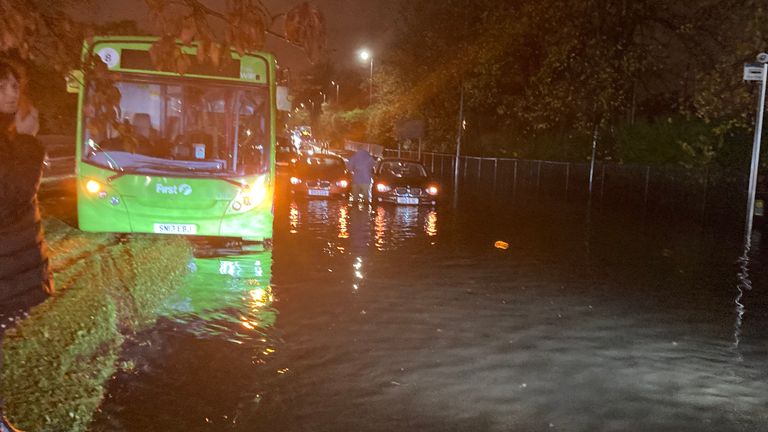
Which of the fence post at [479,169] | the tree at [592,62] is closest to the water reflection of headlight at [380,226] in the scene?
the tree at [592,62]

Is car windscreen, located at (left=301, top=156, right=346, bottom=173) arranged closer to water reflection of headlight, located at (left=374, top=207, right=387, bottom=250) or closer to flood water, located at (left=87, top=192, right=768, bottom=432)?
water reflection of headlight, located at (left=374, top=207, right=387, bottom=250)

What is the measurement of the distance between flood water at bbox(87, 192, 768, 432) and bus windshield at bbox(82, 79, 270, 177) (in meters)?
1.62

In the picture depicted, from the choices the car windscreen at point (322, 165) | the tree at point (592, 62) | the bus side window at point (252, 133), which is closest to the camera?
the bus side window at point (252, 133)

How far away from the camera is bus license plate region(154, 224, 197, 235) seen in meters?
13.9

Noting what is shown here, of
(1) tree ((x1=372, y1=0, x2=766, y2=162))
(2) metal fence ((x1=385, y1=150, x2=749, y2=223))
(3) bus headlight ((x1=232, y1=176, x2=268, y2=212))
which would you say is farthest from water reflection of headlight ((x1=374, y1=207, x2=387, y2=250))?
(2) metal fence ((x1=385, y1=150, x2=749, y2=223))

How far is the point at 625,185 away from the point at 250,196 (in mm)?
22642

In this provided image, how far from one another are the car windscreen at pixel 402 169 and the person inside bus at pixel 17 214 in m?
22.6

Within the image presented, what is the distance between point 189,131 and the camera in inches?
548

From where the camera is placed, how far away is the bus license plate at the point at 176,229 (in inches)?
547

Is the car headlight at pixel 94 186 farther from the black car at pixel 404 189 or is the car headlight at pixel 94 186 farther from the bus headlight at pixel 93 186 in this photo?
the black car at pixel 404 189

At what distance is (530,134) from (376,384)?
39662mm

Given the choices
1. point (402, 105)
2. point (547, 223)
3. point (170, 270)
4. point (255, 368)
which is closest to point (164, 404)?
point (255, 368)

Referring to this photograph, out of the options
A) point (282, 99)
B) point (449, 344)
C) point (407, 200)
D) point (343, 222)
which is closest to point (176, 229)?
point (282, 99)

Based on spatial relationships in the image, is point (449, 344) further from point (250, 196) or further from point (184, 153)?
point (184, 153)
